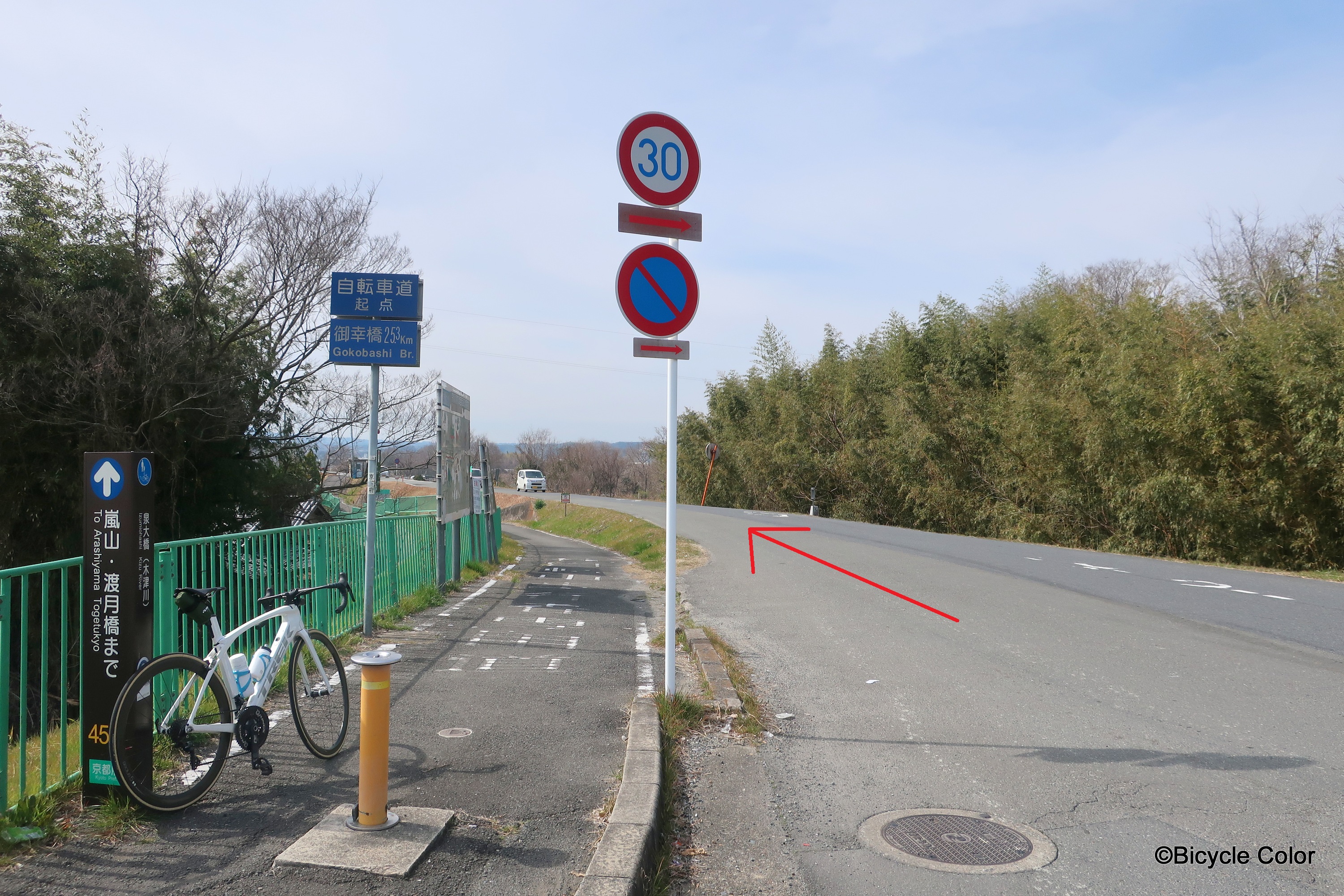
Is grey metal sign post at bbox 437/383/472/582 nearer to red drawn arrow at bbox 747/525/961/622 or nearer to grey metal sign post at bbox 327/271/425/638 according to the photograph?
grey metal sign post at bbox 327/271/425/638

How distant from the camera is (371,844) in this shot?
3.50 meters

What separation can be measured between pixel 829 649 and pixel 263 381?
13.0 m

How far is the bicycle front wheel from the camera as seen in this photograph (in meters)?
3.69

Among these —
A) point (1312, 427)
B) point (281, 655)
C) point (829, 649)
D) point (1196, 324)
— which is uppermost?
point (1196, 324)

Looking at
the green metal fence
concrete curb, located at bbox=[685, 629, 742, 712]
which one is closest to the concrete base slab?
the green metal fence

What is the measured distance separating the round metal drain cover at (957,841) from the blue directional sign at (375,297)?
21.9 feet

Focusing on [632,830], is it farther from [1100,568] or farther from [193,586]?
[1100,568]

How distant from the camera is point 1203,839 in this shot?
12.5 ft

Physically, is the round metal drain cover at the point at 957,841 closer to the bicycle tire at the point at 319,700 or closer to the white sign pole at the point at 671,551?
the white sign pole at the point at 671,551

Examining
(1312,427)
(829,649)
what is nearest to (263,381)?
(829,649)

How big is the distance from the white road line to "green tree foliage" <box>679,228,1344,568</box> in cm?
1308

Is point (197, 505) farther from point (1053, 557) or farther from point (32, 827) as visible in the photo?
point (1053, 557)

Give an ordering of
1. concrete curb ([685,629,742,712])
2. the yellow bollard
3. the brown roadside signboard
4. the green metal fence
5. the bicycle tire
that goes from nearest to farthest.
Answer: the yellow bollard → the green metal fence → the bicycle tire → the brown roadside signboard → concrete curb ([685,629,742,712])

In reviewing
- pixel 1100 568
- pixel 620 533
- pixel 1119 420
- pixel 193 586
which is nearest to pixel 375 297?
pixel 193 586
